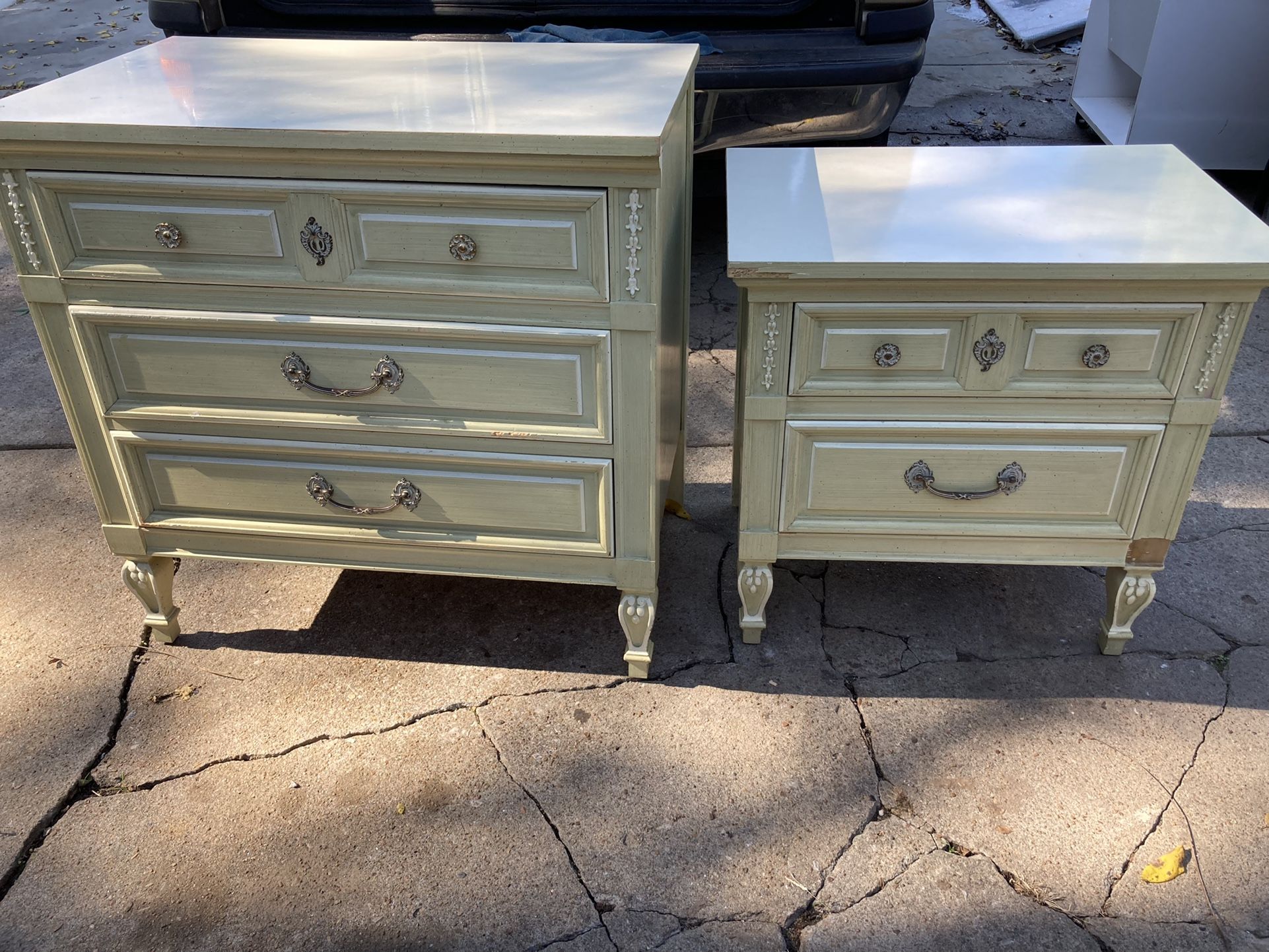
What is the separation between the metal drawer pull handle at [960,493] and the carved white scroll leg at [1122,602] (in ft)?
1.12

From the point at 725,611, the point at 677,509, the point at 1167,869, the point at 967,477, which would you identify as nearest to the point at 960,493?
the point at 967,477

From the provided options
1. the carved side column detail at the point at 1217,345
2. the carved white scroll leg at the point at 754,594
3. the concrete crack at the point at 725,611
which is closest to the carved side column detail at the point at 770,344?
the carved white scroll leg at the point at 754,594

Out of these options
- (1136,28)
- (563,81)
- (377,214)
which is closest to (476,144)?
(377,214)

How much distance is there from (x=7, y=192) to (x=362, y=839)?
1281 mm

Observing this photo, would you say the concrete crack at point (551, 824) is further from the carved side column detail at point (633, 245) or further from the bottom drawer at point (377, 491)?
the carved side column detail at point (633, 245)

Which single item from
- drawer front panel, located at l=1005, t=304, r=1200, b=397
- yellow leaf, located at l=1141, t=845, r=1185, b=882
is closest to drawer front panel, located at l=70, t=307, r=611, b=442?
drawer front panel, located at l=1005, t=304, r=1200, b=397

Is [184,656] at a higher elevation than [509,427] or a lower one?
lower

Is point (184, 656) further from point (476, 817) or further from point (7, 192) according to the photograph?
point (7, 192)

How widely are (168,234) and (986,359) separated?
145 cm

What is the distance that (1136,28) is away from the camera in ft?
14.0

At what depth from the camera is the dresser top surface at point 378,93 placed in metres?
1.56

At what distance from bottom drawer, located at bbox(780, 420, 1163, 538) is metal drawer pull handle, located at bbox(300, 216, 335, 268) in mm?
885

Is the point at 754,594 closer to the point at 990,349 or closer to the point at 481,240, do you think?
the point at 990,349

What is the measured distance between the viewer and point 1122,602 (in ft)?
6.63
